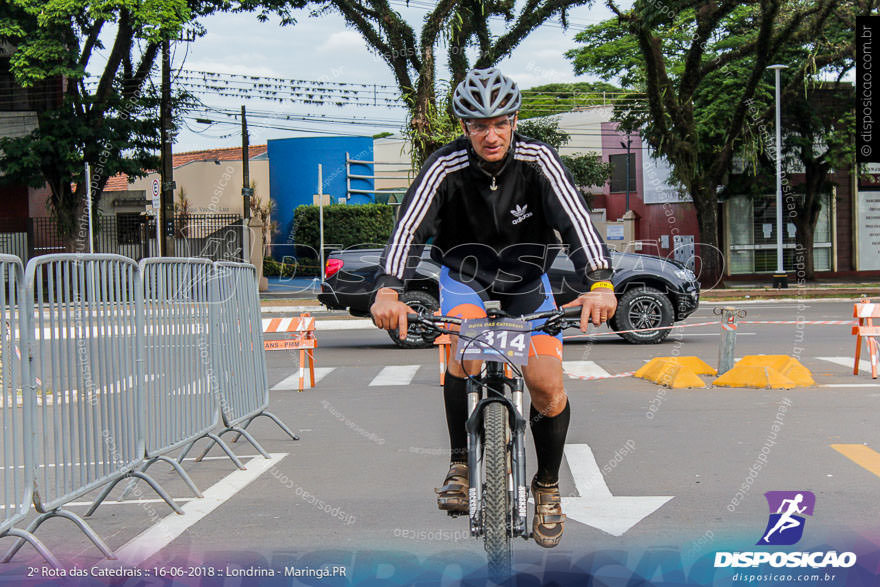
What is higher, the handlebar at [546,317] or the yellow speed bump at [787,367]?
the handlebar at [546,317]

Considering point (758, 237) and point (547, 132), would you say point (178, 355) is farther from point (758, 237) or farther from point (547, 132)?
point (547, 132)

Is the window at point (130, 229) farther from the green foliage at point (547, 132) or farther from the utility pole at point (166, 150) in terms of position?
the green foliage at point (547, 132)

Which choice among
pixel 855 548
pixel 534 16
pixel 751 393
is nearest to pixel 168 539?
pixel 855 548

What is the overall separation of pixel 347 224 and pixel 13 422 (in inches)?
1576

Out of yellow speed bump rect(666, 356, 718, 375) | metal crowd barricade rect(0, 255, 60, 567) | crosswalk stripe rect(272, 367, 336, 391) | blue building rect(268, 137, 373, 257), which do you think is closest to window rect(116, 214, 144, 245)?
blue building rect(268, 137, 373, 257)

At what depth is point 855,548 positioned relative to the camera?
4555 millimetres

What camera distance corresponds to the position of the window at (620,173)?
45688 millimetres

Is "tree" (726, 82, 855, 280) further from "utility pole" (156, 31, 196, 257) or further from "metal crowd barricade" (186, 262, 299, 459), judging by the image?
"metal crowd barricade" (186, 262, 299, 459)

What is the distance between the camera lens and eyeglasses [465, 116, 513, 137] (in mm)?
4090

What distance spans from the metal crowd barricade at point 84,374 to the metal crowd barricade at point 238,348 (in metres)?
1.35

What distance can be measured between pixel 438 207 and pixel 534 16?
73.5 ft

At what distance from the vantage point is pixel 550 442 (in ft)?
13.9

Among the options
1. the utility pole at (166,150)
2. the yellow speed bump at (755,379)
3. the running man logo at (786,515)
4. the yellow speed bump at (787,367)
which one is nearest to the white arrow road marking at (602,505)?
the running man logo at (786,515)

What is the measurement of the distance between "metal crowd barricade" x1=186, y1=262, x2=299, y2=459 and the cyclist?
10.2 feet
